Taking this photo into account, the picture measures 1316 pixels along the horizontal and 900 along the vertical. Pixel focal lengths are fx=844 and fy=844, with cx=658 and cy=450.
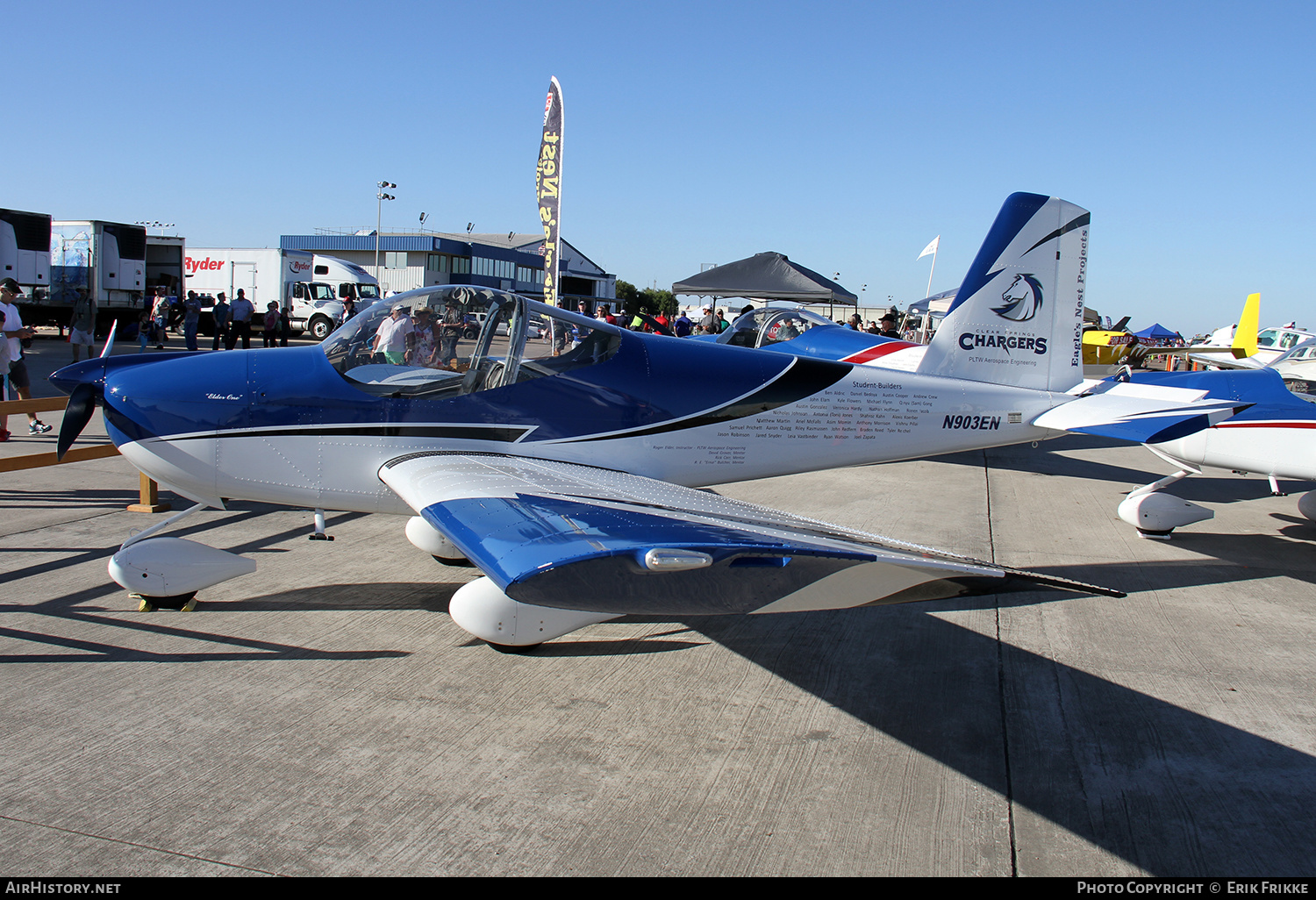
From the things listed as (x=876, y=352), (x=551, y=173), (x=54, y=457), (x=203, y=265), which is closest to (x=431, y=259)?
(x=203, y=265)

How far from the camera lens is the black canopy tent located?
22.7m

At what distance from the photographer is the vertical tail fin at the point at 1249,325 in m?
23.8

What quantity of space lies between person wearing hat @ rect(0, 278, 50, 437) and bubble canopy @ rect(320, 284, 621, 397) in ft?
20.6

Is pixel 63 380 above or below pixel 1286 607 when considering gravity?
above

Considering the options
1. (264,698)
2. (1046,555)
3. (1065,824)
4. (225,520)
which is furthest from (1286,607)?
(225,520)

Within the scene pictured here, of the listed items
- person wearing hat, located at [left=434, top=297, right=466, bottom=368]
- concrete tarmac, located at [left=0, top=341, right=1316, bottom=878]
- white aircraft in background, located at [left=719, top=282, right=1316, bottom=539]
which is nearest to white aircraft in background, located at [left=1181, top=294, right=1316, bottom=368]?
white aircraft in background, located at [left=719, top=282, right=1316, bottom=539]

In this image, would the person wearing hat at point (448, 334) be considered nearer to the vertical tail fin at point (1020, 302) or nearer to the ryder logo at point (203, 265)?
the vertical tail fin at point (1020, 302)

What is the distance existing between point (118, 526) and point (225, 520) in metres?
0.67

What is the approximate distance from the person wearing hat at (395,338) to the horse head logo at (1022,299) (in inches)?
157

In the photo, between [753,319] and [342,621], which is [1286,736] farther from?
[753,319]

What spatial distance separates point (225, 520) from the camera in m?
6.29

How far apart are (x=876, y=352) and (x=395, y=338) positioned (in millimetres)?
7780

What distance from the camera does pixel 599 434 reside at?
4.87 meters

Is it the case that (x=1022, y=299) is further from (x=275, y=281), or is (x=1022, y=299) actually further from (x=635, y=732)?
(x=275, y=281)
